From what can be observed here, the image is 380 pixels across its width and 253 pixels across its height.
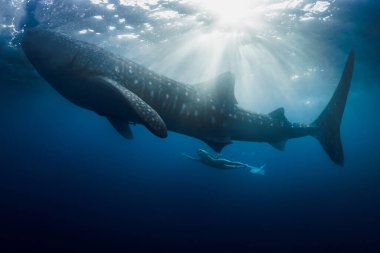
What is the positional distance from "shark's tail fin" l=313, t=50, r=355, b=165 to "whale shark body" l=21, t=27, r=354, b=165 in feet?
0.08

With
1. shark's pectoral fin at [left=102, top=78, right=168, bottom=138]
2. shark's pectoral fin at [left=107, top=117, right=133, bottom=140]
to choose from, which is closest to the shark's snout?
shark's pectoral fin at [left=102, top=78, right=168, bottom=138]

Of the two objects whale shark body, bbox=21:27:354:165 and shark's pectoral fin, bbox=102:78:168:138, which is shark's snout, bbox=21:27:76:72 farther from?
shark's pectoral fin, bbox=102:78:168:138

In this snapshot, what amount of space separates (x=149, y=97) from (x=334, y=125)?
213 inches

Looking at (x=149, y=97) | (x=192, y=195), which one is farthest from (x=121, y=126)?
(x=192, y=195)

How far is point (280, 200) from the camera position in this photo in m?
31.4

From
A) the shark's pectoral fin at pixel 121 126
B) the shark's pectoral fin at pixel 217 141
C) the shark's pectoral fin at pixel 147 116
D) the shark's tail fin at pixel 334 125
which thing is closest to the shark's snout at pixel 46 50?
the shark's pectoral fin at pixel 147 116

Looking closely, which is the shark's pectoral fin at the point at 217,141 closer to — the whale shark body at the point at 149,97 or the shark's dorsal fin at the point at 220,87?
the whale shark body at the point at 149,97

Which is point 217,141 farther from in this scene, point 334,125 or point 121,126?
point 334,125

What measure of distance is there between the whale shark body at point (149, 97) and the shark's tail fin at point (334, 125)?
0.02 metres

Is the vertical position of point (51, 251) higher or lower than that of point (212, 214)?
higher

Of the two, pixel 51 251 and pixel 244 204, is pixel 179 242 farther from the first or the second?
pixel 244 204

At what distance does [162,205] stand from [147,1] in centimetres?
1936

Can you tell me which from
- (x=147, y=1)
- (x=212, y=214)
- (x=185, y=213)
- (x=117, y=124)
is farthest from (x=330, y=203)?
(x=117, y=124)

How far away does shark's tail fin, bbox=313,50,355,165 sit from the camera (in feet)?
25.1
